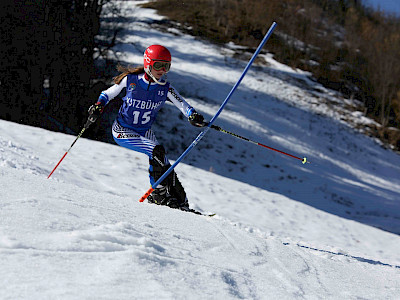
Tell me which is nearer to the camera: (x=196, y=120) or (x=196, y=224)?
(x=196, y=224)

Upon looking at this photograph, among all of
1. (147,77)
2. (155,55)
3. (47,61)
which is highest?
(155,55)

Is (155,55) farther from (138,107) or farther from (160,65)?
(138,107)

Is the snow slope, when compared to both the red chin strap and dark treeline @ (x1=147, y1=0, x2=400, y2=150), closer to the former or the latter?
the red chin strap

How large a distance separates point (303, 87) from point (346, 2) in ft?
87.4

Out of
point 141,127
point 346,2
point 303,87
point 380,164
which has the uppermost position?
point 346,2

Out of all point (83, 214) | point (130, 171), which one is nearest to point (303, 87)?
point (130, 171)

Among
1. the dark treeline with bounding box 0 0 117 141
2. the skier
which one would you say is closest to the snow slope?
the skier

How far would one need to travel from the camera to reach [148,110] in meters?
5.31

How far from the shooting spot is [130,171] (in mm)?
8109

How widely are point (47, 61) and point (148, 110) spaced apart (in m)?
10.1

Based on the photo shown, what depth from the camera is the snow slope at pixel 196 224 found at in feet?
7.29

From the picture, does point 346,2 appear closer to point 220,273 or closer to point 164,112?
point 164,112

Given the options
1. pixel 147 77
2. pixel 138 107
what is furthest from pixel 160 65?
pixel 138 107

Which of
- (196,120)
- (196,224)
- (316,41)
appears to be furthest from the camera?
(316,41)
